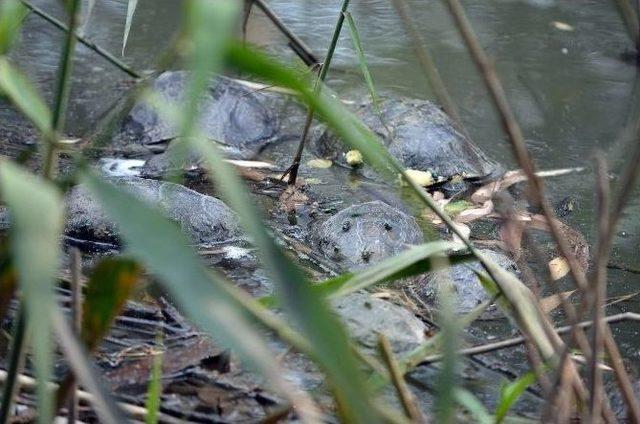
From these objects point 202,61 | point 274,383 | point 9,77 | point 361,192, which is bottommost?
point 361,192

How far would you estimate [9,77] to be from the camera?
4.16 feet

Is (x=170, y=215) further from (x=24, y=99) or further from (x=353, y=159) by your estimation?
(x=24, y=99)

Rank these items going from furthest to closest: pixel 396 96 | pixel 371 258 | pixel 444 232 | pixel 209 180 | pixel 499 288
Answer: pixel 396 96 < pixel 209 180 < pixel 444 232 < pixel 371 258 < pixel 499 288

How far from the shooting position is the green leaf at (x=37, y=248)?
91 cm

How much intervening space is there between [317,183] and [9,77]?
2.93m

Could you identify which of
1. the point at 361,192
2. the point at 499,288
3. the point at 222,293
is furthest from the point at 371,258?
the point at 222,293

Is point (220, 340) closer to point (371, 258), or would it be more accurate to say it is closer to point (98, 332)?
point (98, 332)

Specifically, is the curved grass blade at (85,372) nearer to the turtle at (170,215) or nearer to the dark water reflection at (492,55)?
the turtle at (170,215)

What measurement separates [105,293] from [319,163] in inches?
127

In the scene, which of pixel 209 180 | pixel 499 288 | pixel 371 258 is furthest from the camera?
pixel 209 180

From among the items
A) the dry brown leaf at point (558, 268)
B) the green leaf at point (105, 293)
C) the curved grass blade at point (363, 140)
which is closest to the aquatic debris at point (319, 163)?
the dry brown leaf at point (558, 268)

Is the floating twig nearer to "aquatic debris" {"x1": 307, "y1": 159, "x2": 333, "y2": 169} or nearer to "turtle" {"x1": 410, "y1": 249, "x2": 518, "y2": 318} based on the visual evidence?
"aquatic debris" {"x1": 307, "y1": 159, "x2": 333, "y2": 169}

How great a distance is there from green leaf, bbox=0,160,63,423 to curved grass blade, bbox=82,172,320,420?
7cm

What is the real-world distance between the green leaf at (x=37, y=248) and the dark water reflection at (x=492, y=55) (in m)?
2.91
